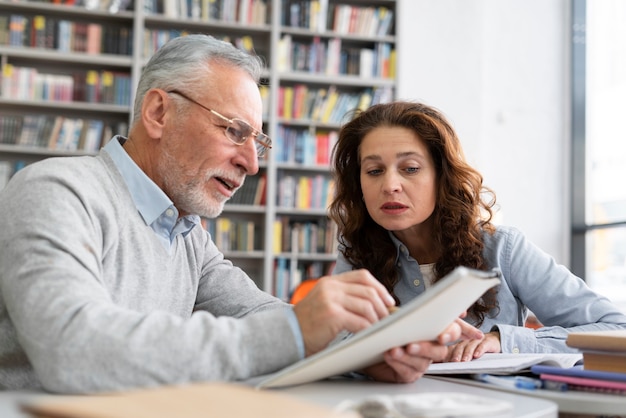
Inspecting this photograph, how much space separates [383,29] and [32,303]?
4.51 m

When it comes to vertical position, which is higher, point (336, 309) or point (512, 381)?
point (336, 309)

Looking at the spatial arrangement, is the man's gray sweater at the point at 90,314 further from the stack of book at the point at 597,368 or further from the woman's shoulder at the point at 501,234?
the woman's shoulder at the point at 501,234

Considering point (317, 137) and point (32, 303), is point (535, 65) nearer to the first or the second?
point (317, 137)

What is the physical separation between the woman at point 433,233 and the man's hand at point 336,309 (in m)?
0.85

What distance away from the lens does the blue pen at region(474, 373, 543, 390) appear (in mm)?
990

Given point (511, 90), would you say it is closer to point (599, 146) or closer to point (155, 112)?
point (599, 146)

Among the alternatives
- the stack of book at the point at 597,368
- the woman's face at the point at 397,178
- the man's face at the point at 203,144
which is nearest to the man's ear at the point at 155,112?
the man's face at the point at 203,144

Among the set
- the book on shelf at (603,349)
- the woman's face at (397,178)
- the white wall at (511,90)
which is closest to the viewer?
the book on shelf at (603,349)

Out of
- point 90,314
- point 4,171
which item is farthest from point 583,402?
point 4,171

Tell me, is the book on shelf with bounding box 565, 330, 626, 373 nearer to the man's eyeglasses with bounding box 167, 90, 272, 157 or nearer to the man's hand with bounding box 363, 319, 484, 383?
the man's hand with bounding box 363, 319, 484, 383

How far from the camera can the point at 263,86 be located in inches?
189

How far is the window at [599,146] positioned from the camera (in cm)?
513

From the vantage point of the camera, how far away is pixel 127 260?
3.95 ft

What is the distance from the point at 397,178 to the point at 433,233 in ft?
0.73
